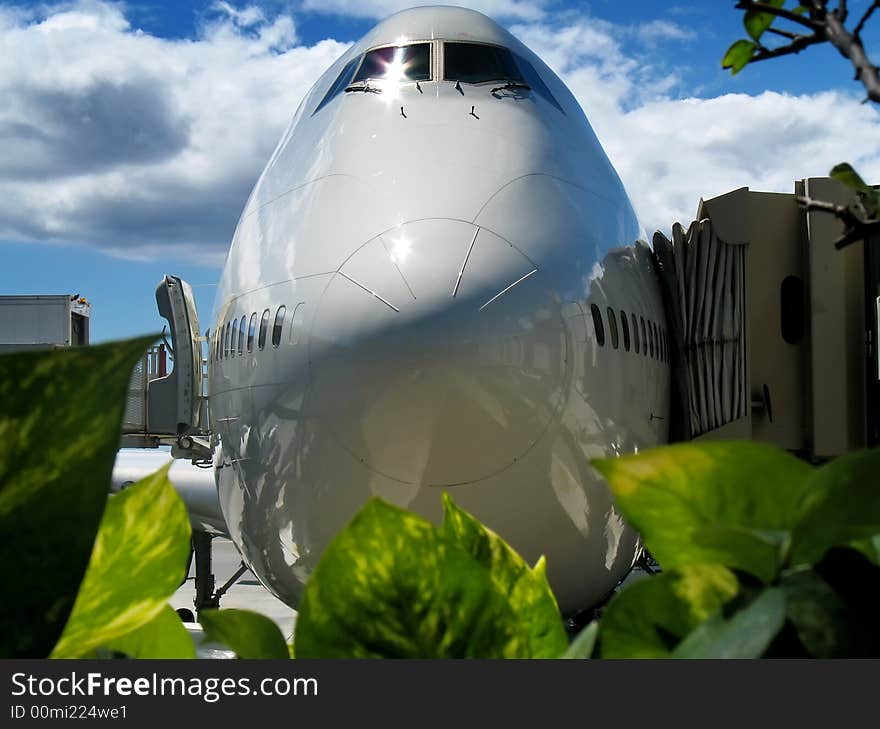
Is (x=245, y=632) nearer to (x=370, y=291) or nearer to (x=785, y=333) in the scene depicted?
(x=370, y=291)

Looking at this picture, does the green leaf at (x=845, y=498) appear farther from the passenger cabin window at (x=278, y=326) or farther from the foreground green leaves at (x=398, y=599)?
the passenger cabin window at (x=278, y=326)

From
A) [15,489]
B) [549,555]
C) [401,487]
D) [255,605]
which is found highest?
[15,489]

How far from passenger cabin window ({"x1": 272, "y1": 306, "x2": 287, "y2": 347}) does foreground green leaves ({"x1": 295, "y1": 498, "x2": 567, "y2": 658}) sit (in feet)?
12.5

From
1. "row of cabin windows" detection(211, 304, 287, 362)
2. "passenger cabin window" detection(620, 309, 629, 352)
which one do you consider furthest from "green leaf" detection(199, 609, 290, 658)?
"passenger cabin window" detection(620, 309, 629, 352)

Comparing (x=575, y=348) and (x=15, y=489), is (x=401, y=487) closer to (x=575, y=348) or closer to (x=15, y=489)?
(x=575, y=348)

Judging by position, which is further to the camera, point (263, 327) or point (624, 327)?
point (624, 327)

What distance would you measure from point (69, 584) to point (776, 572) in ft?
1.07

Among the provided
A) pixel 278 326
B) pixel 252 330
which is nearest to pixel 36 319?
pixel 252 330

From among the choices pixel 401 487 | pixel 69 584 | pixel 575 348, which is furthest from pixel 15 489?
pixel 575 348

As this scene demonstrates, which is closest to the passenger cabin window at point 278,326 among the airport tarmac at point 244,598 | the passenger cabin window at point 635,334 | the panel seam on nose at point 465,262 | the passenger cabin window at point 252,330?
Answer: the passenger cabin window at point 252,330

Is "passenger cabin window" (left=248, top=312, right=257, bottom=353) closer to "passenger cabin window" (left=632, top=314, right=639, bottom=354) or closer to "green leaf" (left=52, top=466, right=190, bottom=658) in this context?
"passenger cabin window" (left=632, top=314, right=639, bottom=354)

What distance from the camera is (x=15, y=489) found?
43cm

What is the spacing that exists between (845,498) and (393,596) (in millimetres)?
219

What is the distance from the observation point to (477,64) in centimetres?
561
